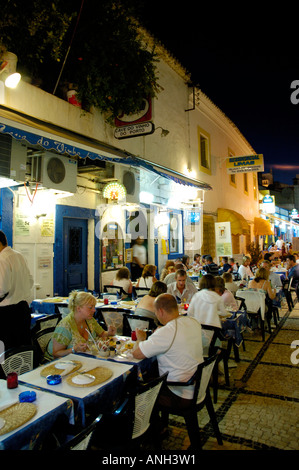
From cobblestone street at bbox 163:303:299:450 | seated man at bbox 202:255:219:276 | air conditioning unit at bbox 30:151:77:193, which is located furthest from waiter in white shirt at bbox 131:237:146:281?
cobblestone street at bbox 163:303:299:450

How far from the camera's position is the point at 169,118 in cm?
1311

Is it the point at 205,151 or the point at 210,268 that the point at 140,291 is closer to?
the point at 210,268

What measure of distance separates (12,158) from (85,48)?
11.1 ft

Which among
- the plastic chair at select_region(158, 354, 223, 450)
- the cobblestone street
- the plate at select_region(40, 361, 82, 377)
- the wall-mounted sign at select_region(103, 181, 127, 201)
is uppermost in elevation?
the wall-mounted sign at select_region(103, 181, 127, 201)

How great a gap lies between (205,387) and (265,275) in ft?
17.0

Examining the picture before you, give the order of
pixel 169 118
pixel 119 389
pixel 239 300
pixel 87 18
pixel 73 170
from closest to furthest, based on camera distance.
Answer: pixel 119 389
pixel 239 300
pixel 87 18
pixel 73 170
pixel 169 118

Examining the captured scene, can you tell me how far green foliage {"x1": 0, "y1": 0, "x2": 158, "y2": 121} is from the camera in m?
6.82

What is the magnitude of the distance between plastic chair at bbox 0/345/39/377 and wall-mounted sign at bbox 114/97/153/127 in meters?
6.77

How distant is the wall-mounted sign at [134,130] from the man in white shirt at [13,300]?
5046mm

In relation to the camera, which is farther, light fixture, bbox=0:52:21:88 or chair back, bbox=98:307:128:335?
light fixture, bbox=0:52:21:88

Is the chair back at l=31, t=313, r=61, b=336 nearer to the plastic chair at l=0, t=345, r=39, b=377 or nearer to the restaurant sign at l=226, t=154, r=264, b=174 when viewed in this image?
the plastic chair at l=0, t=345, r=39, b=377

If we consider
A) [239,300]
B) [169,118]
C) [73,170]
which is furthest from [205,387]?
[169,118]

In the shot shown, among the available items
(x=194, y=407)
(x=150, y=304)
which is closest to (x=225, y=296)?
(x=150, y=304)
